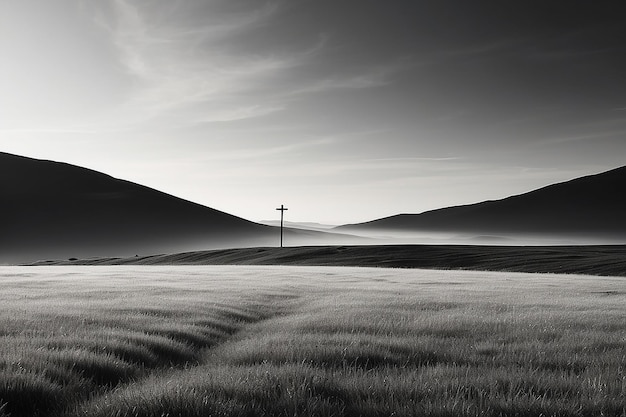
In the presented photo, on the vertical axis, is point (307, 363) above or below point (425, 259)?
below

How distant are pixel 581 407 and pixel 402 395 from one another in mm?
2027

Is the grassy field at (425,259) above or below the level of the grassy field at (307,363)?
above

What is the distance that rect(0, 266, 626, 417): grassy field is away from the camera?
6.30 metres

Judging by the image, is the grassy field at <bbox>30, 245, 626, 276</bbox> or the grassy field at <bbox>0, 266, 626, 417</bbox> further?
the grassy field at <bbox>30, 245, 626, 276</bbox>

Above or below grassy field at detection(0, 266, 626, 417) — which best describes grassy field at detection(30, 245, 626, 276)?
above

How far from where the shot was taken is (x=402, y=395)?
6797mm

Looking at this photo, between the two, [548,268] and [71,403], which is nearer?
[71,403]

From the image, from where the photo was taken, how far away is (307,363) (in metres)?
8.78

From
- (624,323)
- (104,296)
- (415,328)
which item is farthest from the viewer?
(104,296)

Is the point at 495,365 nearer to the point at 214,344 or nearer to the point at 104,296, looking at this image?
the point at 214,344

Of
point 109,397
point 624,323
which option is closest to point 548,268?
point 624,323

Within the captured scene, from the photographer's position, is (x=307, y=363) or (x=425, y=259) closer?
(x=307, y=363)

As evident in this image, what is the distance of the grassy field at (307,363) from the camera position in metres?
6.30

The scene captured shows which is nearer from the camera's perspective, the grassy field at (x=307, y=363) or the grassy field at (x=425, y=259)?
the grassy field at (x=307, y=363)
